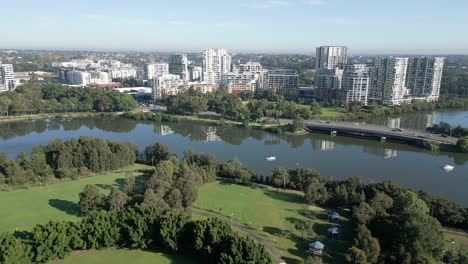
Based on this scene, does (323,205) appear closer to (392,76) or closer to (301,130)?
(301,130)

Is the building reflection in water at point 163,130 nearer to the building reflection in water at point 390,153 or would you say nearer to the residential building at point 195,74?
the building reflection in water at point 390,153

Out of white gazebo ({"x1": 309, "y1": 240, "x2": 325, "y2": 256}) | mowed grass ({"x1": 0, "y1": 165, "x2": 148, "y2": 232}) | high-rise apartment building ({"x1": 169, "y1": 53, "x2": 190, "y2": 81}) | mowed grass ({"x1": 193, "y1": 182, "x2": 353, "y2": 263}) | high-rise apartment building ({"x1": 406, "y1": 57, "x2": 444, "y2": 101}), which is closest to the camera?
white gazebo ({"x1": 309, "y1": 240, "x2": 325, "y2": 256})

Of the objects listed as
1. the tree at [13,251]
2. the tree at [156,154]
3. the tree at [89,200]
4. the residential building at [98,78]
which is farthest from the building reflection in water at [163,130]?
the residential building at [98,78]

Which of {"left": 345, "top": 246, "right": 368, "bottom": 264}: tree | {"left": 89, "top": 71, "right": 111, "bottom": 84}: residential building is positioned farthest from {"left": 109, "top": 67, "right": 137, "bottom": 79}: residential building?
{"left": 345, "top": 246, "right": 368, "bottom": 264}: tree

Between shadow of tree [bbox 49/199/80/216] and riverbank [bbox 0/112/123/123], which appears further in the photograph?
riverbank [bbox 0/112/123/123]

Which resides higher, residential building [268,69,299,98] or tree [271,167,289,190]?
residential building [268,69,299,98]

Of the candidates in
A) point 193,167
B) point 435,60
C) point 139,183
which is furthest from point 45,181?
point 435,60

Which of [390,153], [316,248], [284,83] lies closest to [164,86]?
[284,83]

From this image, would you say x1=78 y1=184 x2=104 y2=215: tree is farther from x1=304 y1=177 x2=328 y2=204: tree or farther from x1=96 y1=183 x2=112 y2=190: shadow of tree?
x1=304 y1=177 x2=328 y2=204: tree
